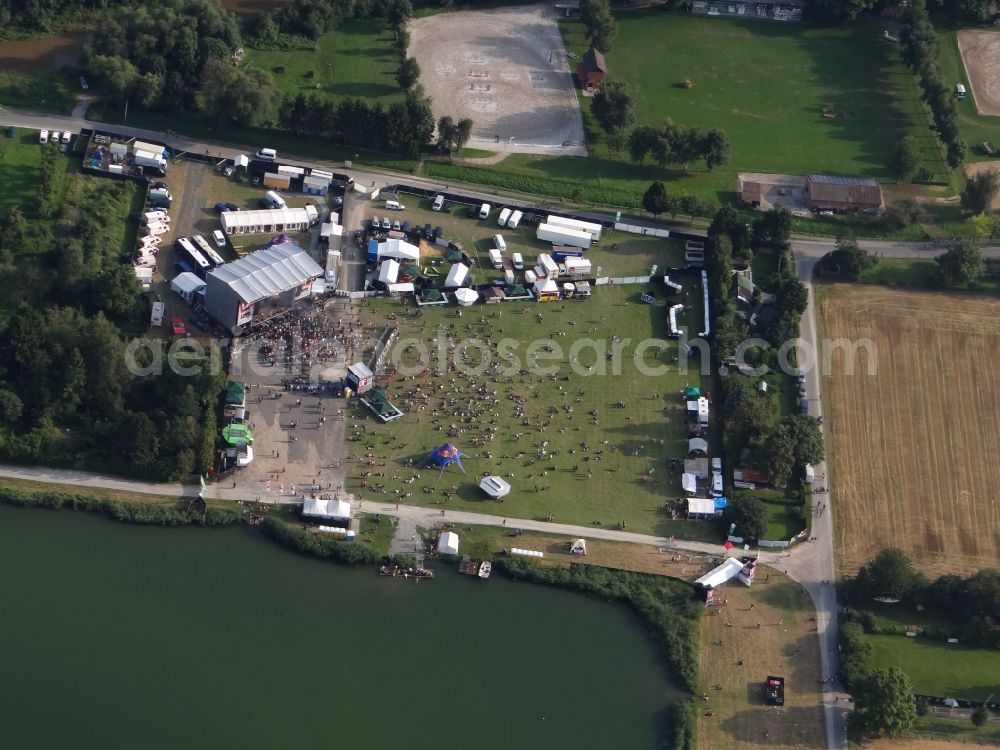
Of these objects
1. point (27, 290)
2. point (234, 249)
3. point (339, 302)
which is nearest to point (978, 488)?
point (339, 302)

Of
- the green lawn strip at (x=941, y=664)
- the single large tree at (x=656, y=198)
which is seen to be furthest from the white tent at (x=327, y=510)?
the single large tree at (x=656, y=198)

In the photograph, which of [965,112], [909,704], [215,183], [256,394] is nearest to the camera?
[909,704]

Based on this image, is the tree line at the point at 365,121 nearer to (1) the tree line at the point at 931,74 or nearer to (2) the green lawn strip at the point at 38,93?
(2) the green lawn strip at the point at 38,93

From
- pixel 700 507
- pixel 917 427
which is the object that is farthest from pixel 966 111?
pixel 700 507

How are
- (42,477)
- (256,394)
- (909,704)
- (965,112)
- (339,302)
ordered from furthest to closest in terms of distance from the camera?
(965,112)
(339,302)
(256,394)
(42,477)
(909,704)

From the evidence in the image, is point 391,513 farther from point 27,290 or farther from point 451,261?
point 27,290

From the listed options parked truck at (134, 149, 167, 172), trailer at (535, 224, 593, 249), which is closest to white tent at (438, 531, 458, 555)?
trailer at (535, 224, 593, 249)

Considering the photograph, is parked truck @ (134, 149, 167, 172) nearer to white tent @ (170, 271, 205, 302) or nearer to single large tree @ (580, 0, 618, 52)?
white tent @ (170, 271, 205, 302)
